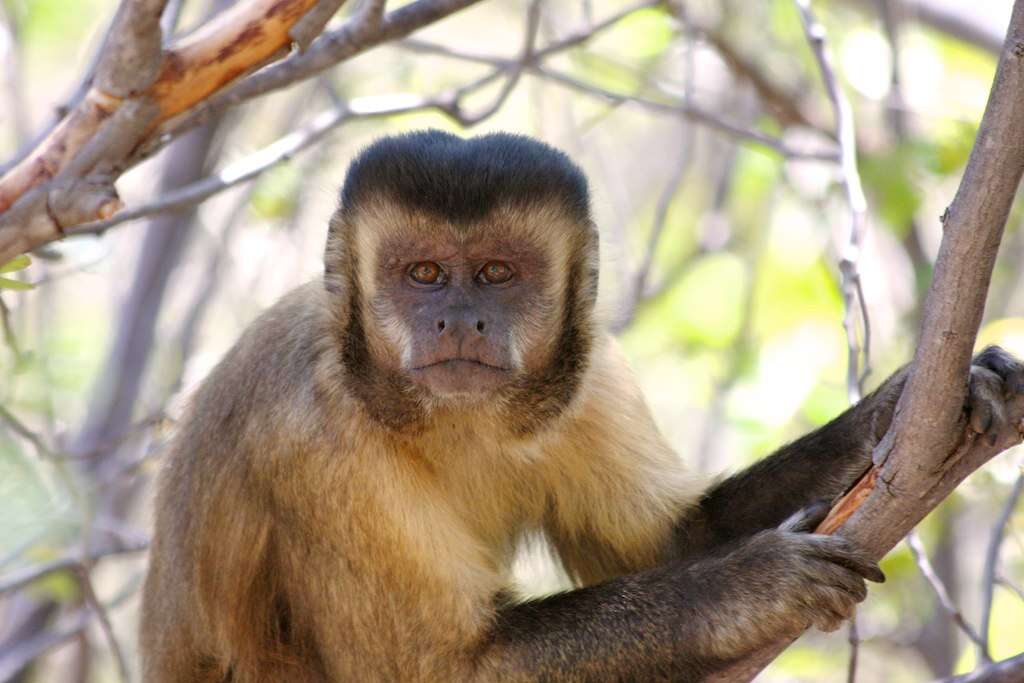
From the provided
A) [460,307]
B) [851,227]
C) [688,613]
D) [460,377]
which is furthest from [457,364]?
[851,227]

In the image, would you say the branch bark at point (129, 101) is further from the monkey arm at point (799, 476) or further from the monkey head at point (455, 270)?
the monkey arm at point (799, 476)

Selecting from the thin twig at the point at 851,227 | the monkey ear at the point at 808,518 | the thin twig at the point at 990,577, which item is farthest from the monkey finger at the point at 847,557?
the thin twig at the point at 851,227

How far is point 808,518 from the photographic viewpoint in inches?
138

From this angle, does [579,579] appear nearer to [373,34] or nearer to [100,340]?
[373,34]

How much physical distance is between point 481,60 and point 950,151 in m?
2.31

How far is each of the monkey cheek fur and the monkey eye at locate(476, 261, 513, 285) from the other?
33 centimetres

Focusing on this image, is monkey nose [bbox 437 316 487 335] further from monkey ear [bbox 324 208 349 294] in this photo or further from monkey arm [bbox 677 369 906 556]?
Answer: monkey arm [bbox 677 369 906 556]

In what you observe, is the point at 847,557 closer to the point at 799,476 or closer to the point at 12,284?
the point at 799,476

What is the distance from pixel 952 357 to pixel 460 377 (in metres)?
1.24

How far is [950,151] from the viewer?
591 cm

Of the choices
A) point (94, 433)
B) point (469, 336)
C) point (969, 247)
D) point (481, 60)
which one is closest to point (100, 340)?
point (94, 433)

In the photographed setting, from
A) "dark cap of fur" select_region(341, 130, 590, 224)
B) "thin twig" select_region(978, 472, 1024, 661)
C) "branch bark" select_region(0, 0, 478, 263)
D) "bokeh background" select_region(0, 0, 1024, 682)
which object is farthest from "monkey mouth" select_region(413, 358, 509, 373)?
"bokeh background" select_region(0, 0, 1024, 682)

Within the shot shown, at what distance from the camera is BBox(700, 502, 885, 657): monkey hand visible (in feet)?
10.8

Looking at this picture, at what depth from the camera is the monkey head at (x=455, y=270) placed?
3594 millimetres
